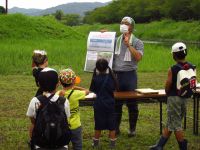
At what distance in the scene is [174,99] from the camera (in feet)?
20.6

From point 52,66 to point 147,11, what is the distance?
162 feet

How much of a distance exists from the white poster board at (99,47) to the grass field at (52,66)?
1.15 meters

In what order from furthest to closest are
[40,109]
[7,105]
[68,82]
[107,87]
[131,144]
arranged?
[7,105] < [131,144] < [107,87] < [68,82] < [40,109]

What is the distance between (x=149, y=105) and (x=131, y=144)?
129 inches

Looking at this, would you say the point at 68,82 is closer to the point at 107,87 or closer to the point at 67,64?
the point at 107,87

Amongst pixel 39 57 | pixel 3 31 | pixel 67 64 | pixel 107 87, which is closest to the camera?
pixel 39 57

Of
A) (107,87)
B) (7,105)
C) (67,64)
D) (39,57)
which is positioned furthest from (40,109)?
(67,64)

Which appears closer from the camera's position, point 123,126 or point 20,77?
point 123,126

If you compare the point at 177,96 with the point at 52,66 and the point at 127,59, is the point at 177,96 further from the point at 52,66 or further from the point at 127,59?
the point at 52,66

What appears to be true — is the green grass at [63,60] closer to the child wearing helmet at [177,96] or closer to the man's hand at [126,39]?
the man's hand at [126,39]

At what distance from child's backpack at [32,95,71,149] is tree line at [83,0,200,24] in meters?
46.8

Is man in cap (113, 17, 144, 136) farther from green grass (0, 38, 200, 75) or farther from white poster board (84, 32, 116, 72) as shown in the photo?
green grass (0, 38, 200, 75)

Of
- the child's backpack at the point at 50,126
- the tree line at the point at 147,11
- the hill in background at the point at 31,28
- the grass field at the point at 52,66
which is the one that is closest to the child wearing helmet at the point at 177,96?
the grass field at the point at 52,66

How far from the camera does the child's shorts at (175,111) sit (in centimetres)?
629
